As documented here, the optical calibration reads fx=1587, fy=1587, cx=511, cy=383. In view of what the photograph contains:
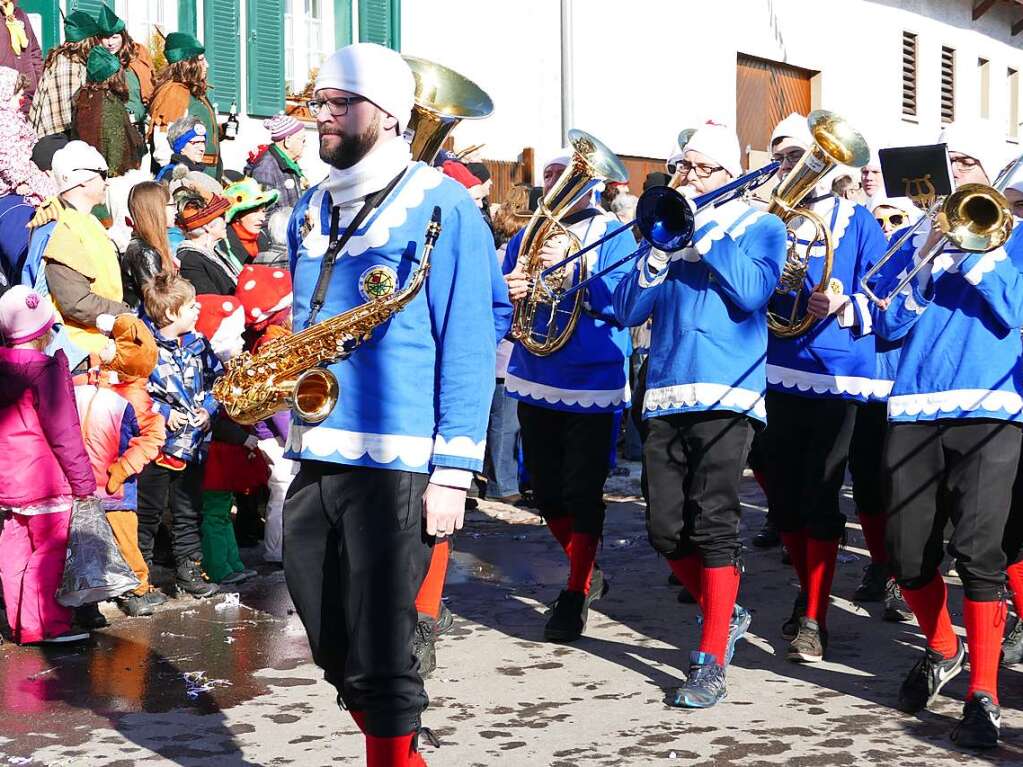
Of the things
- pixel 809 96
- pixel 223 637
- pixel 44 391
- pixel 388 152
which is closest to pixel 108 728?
pixel 223 637

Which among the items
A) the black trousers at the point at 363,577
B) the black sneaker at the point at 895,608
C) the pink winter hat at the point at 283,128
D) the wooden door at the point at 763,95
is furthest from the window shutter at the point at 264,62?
the black trousers at the point at 363,577

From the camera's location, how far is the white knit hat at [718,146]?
606 centimetres

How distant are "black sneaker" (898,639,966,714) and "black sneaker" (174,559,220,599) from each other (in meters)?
3.52

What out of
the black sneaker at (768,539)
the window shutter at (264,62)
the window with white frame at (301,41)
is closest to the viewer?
the black sneaker at (768,539)

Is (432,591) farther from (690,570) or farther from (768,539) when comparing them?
(768,539)

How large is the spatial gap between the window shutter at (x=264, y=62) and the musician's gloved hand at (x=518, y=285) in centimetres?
859

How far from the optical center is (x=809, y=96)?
78.6 ft

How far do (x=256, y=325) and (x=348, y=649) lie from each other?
4.48 meters

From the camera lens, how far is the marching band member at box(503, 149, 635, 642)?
6879mm

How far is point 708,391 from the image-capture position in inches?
229

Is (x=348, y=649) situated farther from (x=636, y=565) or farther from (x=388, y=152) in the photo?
(x=636, y=565)

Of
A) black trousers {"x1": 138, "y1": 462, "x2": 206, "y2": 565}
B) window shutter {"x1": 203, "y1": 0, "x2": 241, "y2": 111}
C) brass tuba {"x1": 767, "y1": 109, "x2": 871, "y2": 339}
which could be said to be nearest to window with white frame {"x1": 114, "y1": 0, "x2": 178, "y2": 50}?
window shutter {"x1": 203, "y1": 0, "x2": 241, "y2": 111}

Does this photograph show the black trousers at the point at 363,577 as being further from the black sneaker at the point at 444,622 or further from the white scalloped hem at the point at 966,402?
the black sneaker at the point at 444,622

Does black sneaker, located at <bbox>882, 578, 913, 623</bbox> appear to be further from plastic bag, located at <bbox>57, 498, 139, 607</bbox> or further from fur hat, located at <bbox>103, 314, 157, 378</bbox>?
fur hat, located at <bbox>103, 314, 157, 378</bbox>
